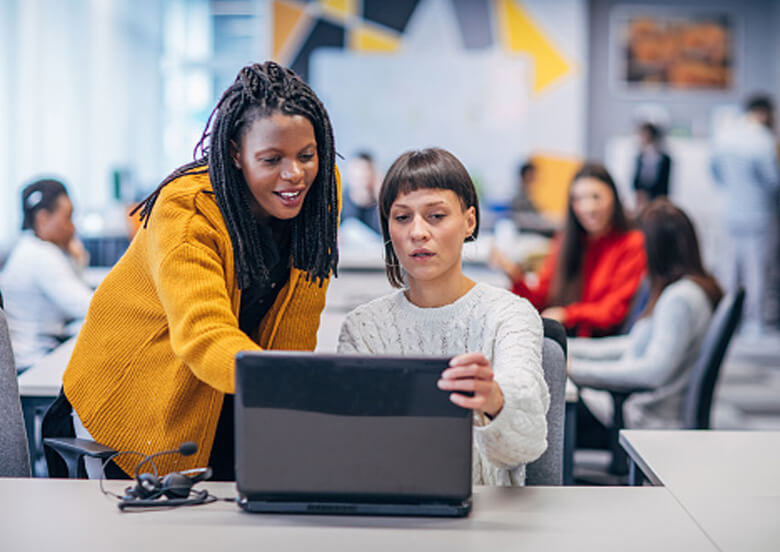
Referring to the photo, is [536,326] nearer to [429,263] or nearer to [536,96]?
[429,263]

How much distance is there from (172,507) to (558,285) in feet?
7.64

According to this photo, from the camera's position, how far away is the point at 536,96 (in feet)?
26.5

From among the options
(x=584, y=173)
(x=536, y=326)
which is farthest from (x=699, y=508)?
(x=584, y=173)

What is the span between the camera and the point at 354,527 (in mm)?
1172

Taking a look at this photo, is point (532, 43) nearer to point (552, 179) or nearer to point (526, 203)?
point (552, 179)

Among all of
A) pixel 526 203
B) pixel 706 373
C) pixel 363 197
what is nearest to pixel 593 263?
pixel 706 373

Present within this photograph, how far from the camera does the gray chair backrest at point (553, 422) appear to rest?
159cm

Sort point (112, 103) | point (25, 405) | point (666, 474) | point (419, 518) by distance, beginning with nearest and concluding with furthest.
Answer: point (419, 518)
point (666, 474)
point (25, 405)
point (112, 103)

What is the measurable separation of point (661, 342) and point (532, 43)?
6018 mm

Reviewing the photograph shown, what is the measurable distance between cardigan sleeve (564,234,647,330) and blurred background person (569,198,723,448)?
0.35 meters

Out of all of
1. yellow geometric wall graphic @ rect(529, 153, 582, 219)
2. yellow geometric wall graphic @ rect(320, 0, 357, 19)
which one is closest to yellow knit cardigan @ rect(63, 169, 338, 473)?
yellow geometric wall graphic @ rect(529, 153, 582, 219)

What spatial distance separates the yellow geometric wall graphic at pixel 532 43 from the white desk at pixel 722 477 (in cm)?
676

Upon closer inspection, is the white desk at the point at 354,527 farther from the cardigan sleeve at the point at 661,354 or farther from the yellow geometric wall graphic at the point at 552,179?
the yellow geometric wall graphic at the point at 552,179

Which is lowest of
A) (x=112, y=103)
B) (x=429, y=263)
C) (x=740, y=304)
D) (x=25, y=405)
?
(x=25, y=405)
